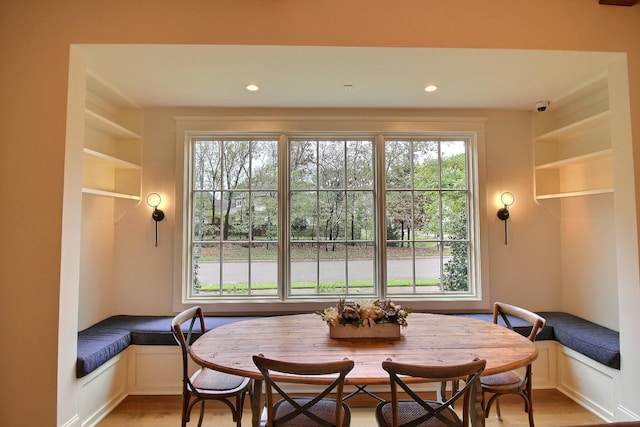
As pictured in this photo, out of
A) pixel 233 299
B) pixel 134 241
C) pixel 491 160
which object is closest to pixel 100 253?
pixel 134 241

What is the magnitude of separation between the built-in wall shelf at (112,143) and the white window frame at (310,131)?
16.5 inches

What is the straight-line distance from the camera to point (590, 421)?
7.88 ft

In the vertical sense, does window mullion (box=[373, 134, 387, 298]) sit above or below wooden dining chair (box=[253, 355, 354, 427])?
above

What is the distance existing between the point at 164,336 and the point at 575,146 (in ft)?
13.8

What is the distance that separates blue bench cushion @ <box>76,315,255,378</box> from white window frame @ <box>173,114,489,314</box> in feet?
0.94

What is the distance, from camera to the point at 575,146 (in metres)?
3.17

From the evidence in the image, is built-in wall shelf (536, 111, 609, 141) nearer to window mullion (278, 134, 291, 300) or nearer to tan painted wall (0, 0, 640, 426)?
tan painted wall (0, 0, 640, 426)

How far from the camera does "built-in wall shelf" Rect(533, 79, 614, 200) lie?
110 inches

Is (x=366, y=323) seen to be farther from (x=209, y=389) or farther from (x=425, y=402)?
(x=209, y=389)

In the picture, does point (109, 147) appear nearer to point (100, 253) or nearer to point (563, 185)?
point (100, 253)

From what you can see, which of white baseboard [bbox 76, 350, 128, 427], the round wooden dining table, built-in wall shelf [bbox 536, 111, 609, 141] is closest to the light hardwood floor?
white baseboard [bbox 76, 350, 128, 427]

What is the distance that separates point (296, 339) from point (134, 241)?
7.16 feet

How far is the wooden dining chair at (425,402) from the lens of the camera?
1328 millimetres

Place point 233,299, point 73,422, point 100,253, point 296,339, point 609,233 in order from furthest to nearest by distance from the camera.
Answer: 1. point 233,299
2. point 100,253
3. point 609,233
4. point 73,422
5. point 296,339
